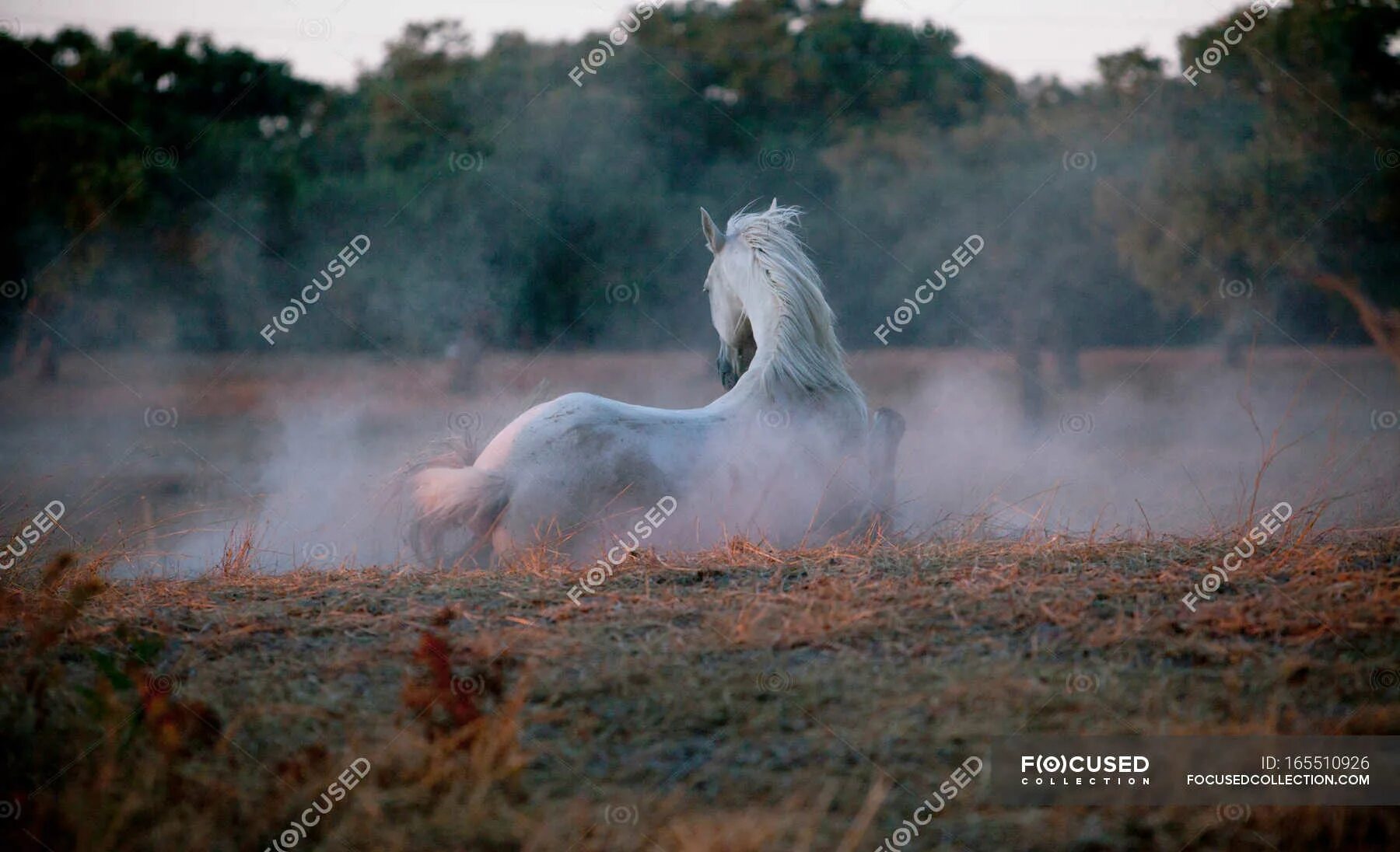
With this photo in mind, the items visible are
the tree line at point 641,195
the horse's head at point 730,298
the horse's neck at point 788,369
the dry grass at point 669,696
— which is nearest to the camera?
the dry grass at point 669,696

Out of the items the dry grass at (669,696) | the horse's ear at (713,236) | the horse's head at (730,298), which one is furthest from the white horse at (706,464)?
the dry grass at (669,696)

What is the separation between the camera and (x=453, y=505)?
4352 mm

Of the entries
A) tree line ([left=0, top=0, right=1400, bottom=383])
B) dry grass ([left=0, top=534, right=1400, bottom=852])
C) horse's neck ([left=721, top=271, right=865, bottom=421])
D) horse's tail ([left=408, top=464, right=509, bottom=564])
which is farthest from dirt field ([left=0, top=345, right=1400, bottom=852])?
tree line ([left=0, top=0, right=1400, bottom=383])

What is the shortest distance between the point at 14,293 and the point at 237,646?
12.9 m

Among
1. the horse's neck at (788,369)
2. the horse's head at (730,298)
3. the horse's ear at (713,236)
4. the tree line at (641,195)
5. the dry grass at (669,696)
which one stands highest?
the tree line at (641,195)

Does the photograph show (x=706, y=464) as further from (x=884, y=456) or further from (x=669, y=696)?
(x=669, y=696)

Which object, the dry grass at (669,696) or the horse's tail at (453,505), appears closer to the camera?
the dry grass at (669,696)

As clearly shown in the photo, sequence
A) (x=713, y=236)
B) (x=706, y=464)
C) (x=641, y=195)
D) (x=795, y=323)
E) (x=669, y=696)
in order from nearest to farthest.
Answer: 1. (x=669, y=696)
2. (x=706, y=464)
3. (x=795, y=323)
4. (x=713, y=236)
5. (x=641, y=195)

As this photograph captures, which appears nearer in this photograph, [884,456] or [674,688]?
[674,688]

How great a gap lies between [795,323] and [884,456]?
27.6 inches

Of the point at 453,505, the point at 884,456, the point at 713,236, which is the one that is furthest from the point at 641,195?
the point at 453,505

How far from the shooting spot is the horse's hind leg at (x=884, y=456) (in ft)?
15.8

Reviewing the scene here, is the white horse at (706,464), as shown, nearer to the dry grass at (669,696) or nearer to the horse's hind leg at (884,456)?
the horse's hind leg at (884,456)

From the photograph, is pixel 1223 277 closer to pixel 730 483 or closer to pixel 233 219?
pixel 730 483
